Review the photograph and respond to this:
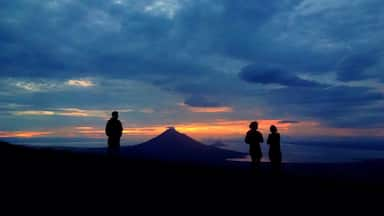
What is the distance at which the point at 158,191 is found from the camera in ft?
47.3

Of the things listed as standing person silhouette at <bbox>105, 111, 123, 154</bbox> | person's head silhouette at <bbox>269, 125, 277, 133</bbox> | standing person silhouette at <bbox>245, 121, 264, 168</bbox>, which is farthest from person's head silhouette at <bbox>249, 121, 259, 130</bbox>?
standing person silhouette at <bbox>105, 111, 123, 154</bbox>

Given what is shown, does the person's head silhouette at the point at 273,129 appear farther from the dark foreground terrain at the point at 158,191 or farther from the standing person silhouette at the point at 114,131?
the standing person silhouette at the point at 114,131

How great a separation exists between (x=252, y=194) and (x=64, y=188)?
283 inches

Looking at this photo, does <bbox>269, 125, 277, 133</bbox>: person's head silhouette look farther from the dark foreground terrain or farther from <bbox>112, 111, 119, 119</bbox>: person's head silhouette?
<bbox>112, 111, 119, 119</bbox>: person's head silhouette

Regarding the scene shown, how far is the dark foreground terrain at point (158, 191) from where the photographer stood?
12.1 metres

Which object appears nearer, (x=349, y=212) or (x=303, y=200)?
(x=349, y=212)

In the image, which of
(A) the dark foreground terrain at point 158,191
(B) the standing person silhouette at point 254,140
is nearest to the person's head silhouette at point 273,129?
(B) the standing person silhouette at point 254,140

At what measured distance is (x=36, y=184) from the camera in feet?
45.3

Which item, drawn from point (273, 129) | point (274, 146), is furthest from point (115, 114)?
point (274, 146)

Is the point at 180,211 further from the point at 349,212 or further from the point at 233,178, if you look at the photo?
the point at 233,178

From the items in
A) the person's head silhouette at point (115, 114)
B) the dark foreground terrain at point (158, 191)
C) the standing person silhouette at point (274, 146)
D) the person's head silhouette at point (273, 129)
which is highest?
the person's head silhouette at point (115, 114)

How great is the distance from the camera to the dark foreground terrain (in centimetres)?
1210

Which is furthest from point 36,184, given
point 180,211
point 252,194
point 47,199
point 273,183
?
point 273,183

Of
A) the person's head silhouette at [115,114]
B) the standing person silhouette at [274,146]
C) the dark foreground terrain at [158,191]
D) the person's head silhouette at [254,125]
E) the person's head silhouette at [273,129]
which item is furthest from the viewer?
the person's head silhouette at [115,114]
